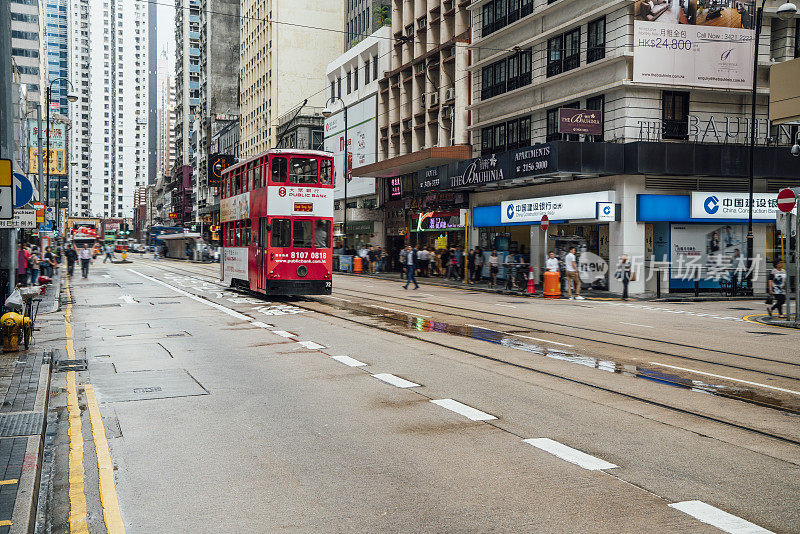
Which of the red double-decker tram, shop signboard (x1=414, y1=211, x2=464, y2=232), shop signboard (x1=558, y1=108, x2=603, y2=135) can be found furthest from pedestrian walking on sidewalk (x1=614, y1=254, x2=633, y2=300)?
shop signboard (x1=414, y1=211, x2=464, y2=232)

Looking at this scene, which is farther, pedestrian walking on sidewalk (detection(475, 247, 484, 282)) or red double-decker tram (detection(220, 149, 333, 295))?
pedestrian walking on sidewalk (detection(475, 247, 484, 282))

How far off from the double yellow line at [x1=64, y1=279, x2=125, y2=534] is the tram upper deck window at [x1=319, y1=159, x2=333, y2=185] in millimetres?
13953

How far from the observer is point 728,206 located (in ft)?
95.3

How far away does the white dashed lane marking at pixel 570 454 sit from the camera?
597 centimetres

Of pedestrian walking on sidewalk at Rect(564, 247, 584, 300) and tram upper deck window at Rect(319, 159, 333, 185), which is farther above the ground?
tram upper deck window at Rect(319, 159, 333, 185)

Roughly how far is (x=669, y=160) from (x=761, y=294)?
21.6ft

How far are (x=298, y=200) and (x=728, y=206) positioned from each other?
17.7m

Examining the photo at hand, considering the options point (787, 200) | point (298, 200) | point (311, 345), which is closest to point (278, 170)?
point (298, 200)

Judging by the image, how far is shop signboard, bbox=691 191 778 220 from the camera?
28922mm

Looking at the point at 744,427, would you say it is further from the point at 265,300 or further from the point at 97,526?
the point at 265,300

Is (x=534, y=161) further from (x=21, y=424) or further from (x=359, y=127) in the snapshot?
(x=359, y=127)

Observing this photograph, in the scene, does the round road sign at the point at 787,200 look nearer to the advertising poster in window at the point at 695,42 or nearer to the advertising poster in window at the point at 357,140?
the advertising poster in window at the point at 695,42

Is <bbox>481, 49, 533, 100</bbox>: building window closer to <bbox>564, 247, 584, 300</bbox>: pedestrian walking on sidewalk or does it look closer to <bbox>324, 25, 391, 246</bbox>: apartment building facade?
<bbox>564, 247, 584, 300</bbox>: pedestrian walking on sidewalk

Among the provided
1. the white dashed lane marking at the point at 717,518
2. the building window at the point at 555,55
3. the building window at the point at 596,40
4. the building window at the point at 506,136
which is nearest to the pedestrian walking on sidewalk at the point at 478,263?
the building window at the point at 506,136
